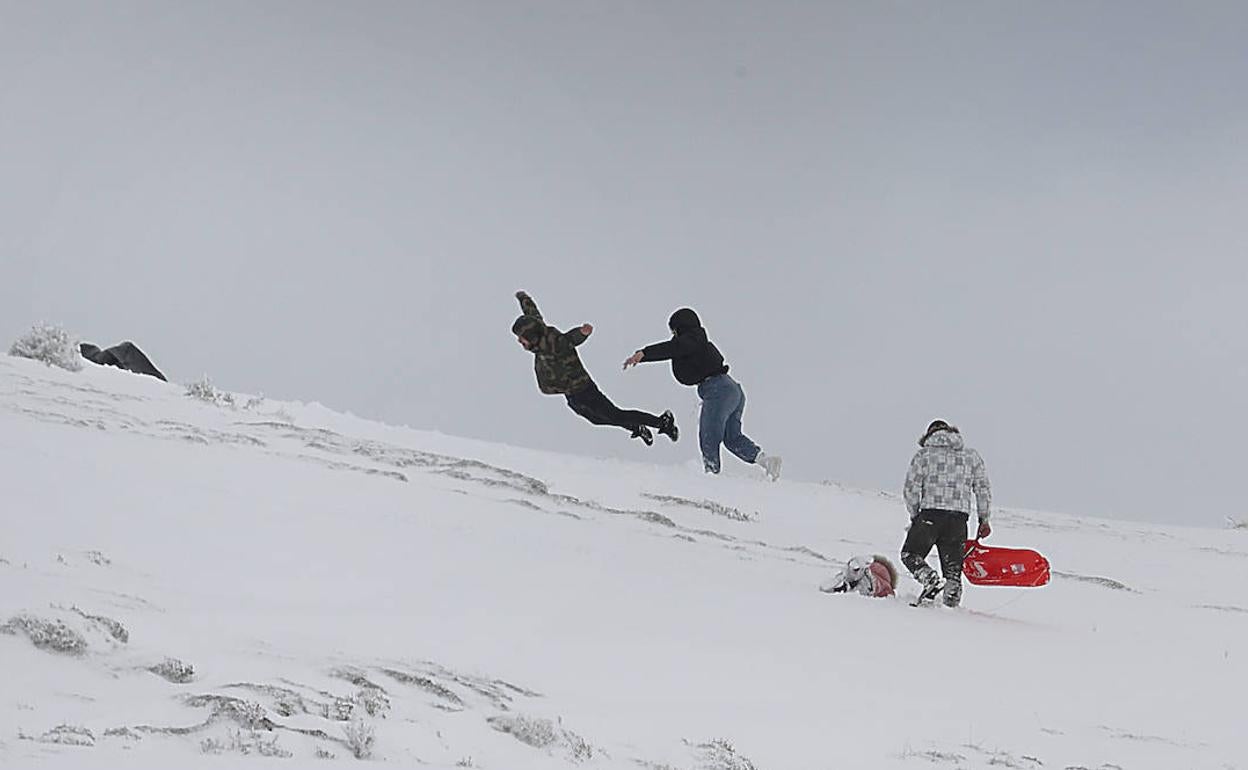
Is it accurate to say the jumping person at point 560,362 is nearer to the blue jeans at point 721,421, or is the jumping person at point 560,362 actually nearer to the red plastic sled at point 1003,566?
the blue jeans at point 721,421

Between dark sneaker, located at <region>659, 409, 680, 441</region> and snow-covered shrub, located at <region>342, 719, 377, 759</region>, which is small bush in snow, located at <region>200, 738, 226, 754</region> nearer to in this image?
snow-covered shrub, located at <region>342, 719, 377, 759</region>

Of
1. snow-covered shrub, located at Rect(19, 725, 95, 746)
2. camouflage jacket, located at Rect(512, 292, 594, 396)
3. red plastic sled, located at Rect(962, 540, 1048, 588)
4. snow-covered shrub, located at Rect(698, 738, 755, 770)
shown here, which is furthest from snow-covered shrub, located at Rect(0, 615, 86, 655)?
camouflage jacket, located at Rect(512, 292, 594, 396)

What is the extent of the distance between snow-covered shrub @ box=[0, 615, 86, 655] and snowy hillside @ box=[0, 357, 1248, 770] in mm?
11

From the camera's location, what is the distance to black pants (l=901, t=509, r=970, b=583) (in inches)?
412

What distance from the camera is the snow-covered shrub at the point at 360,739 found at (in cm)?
419

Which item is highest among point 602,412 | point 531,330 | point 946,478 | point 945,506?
point 531,330

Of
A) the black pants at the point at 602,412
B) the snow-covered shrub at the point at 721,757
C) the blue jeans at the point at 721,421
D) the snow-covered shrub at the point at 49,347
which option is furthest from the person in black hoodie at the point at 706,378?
the snow-covered shrub at the point at 721,757

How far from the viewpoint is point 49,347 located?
54.4ft

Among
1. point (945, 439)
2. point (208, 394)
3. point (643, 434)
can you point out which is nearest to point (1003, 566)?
point (945, 439)

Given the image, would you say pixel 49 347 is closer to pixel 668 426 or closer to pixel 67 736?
pixel 668 426

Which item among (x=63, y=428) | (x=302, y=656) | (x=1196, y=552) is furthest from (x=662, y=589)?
(x=1196, y=552)

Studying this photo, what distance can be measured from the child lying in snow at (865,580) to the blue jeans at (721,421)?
627 cm

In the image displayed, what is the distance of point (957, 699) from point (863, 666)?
633mm

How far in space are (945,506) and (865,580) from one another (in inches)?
38.2
